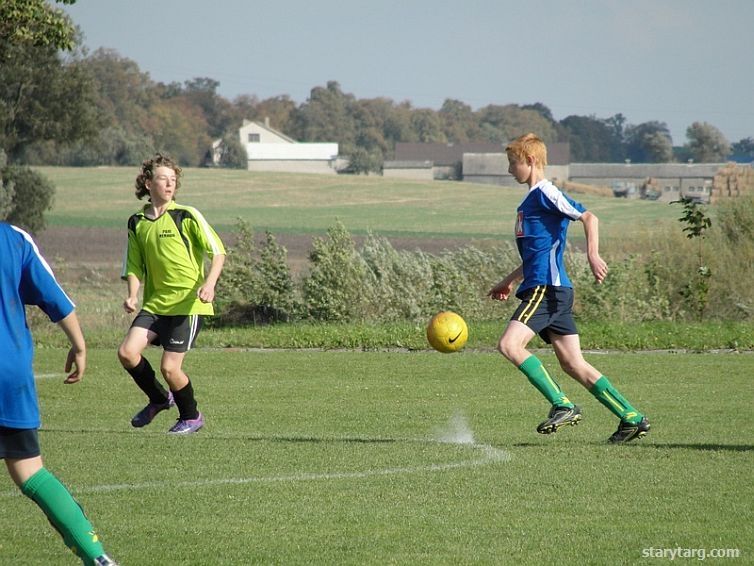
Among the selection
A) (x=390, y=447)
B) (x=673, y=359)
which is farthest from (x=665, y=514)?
(x=673, y=359)

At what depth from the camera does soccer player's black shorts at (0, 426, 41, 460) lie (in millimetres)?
5070

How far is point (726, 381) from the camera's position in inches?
563

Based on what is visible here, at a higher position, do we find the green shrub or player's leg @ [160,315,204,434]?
player's leg @ [160,315,204,434]

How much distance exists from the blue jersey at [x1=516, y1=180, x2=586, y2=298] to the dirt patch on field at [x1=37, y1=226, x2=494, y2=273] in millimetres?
33290

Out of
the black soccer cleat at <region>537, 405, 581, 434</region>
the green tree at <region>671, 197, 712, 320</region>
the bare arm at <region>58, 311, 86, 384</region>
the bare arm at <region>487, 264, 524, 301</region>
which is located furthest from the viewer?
the green tree at <region>671, 197, 712, 320</region>

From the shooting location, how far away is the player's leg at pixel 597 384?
29.1 ft

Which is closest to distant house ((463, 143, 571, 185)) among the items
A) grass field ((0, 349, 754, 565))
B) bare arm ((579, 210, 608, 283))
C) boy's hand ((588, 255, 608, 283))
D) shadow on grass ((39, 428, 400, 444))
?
grass field ((0, 349, 754, 565))

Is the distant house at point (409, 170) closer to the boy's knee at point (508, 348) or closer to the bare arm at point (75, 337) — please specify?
the boy's knee at point (508, 348)

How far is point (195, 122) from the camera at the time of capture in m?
152

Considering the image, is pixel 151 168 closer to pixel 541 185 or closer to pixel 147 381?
pixel 147 381

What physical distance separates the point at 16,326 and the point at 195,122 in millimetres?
150013

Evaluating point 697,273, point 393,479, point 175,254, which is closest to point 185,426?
point 175,254

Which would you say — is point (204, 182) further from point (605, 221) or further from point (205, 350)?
point (205, 350)

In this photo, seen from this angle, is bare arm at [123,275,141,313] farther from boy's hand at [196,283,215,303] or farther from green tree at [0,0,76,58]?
green tree at [0,0,76,58]
